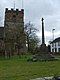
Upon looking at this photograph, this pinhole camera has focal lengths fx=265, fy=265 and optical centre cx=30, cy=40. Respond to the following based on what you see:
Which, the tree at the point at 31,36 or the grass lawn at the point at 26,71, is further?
the tree at the point at 31,36

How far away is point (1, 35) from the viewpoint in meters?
83.8

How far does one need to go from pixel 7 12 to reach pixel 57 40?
101 feet

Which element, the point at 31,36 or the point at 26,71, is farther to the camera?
the point at 31,36

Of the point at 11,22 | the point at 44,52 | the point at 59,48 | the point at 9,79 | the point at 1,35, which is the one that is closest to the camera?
the point at 9,79

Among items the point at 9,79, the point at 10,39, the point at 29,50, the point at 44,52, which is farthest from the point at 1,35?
the point at 9,79

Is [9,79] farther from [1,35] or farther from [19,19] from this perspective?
[19,19]

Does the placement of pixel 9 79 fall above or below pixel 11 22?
below

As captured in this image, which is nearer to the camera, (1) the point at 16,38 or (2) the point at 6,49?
(1) the point at 16,38

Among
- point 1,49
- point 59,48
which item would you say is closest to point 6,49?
point 1,49

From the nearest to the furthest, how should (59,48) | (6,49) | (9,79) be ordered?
1. (9,79)
2. (6,49)
3. (59,48)

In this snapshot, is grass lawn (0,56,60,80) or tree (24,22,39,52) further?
tree (24,22,39,52)

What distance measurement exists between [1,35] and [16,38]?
26.3 meters

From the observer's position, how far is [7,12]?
95562 millimetres

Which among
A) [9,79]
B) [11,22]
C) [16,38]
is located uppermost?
[11,22]
